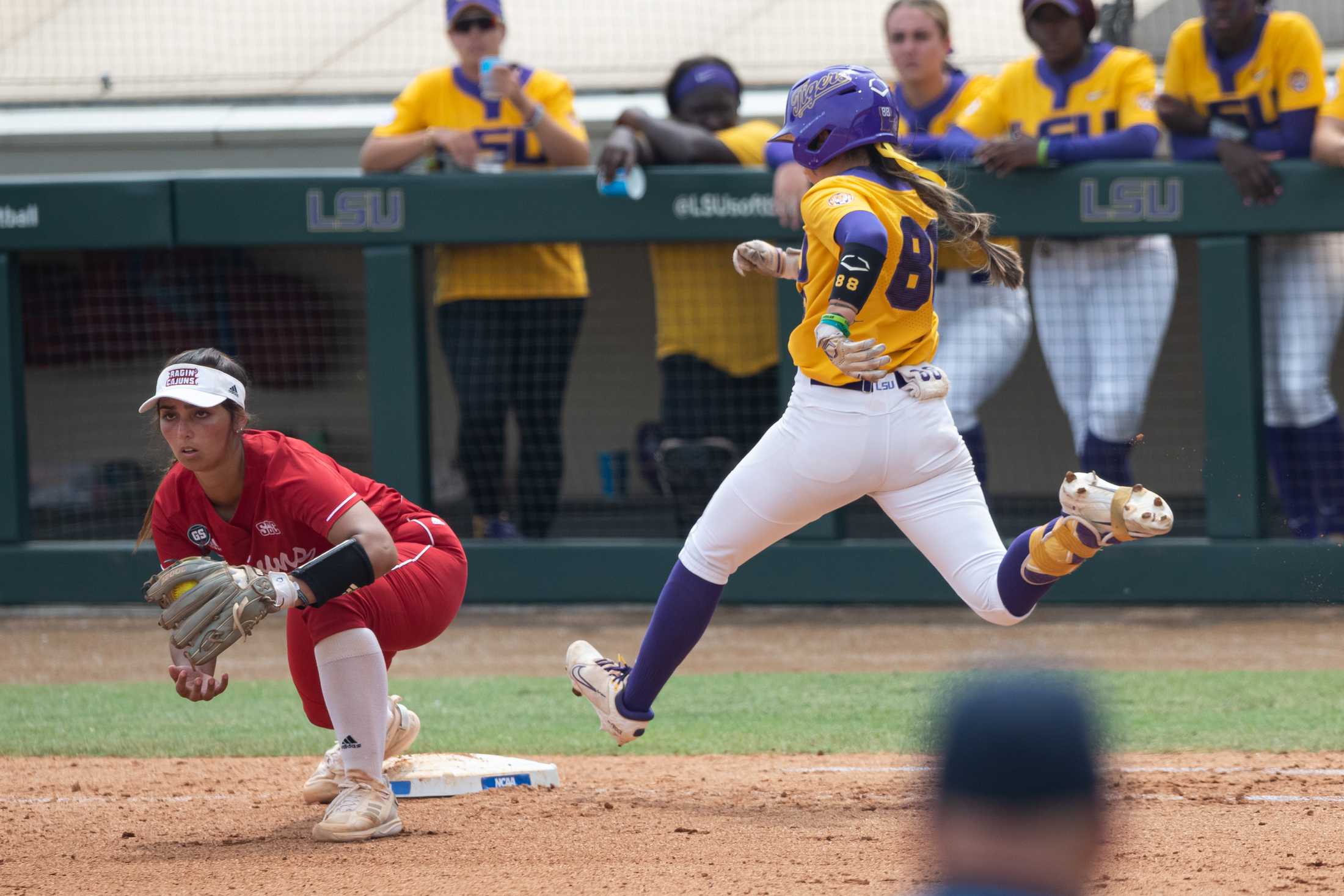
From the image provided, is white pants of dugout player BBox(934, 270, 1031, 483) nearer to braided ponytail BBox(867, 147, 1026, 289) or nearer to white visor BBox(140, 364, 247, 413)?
braided ponytail BBox(867, 147, 1026, 289)

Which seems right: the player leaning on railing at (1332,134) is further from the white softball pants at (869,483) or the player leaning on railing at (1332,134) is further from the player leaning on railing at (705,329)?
the white softball pants at (869,483)

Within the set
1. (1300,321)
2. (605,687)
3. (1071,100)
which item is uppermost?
(1071,100)

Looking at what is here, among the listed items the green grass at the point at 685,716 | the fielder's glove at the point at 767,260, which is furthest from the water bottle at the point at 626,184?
the fielder's glove at the point at 767,260

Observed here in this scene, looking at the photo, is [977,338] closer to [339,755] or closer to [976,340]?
[976,340]

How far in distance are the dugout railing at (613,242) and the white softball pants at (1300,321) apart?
0.27 feet

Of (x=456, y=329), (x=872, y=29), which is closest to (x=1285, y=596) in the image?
(x=456, y=329)

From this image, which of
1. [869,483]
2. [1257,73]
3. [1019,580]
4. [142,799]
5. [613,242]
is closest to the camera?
[1019,580]

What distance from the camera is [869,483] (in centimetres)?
376

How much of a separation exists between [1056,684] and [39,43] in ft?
35.9

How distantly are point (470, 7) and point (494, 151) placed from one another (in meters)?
0.64

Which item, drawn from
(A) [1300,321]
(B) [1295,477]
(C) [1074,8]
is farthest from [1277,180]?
(B) [1295,477]

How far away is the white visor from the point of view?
3527 millimetres

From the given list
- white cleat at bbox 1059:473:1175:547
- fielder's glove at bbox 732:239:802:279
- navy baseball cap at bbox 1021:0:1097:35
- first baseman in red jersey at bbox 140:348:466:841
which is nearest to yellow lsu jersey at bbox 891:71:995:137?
navy baseball cap at bbox 1021:0:1097:35

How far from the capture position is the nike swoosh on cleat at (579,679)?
405 centimetres
